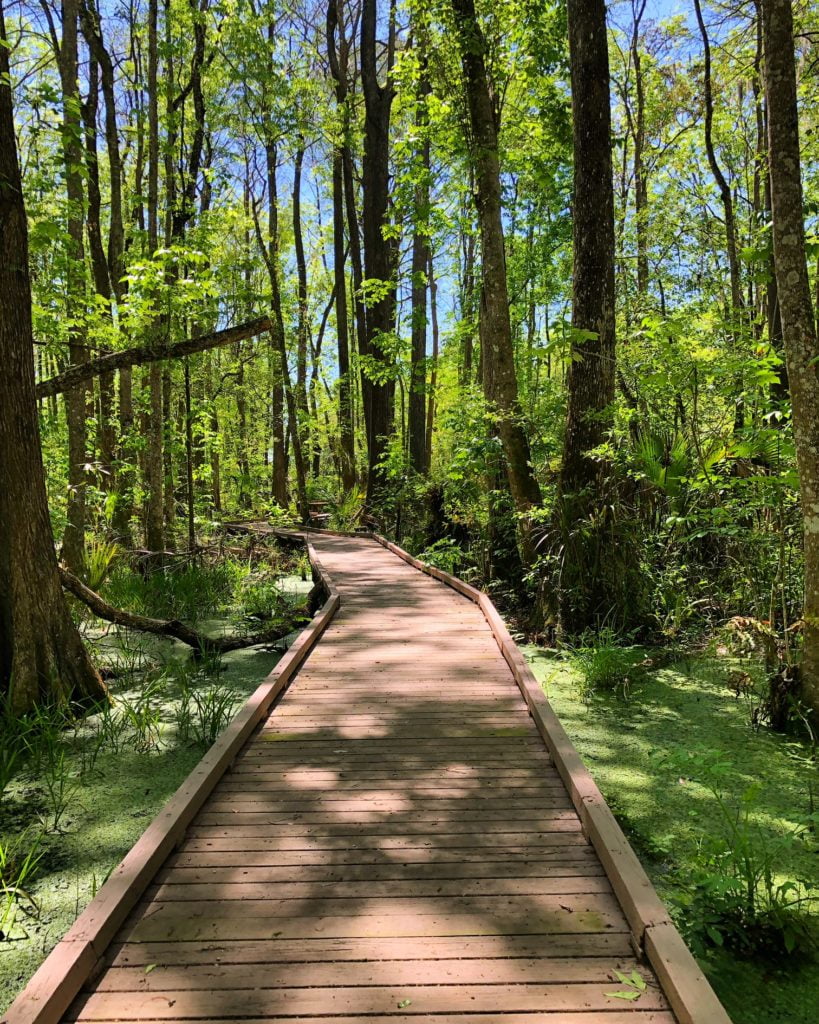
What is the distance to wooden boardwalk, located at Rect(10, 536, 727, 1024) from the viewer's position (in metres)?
1.91

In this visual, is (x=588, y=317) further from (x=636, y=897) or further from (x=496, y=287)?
(x=636, y=897)

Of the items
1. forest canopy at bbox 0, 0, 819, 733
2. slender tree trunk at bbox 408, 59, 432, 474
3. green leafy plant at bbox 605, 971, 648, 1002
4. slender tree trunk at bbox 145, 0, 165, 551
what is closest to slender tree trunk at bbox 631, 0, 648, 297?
forest canopy at bbox 0, 0, 819, 733

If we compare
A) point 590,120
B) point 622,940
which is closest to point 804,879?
point 622,940

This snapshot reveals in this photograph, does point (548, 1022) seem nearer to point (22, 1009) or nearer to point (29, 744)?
point (22, 1009)

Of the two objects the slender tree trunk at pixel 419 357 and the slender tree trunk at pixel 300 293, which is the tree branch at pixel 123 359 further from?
the slender tree trunk at pixel 300 293

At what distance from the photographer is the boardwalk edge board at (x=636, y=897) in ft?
5.91

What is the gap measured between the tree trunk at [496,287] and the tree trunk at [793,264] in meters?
3.87

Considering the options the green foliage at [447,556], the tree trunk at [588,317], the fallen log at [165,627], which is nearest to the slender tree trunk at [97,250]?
the fallen log at [165,627]

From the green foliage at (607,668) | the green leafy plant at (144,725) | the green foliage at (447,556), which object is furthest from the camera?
the green foliage at (447,556)

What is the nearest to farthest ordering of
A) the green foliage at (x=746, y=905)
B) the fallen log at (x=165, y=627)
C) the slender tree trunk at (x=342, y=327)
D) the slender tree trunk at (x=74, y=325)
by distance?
1. the green foliage at (x=746, y=905)
2. the fallen log at (x=165, y=627)
3. the slender tree trunk at (x=74, y=325)
4. the slender tree trunk at (x=342, y=327)

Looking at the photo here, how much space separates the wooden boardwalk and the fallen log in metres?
2.44

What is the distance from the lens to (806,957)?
234 cm

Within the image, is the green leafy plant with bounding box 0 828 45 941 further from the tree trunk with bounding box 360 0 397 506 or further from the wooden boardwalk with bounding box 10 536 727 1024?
the tree trunk with bounding box 360 0 397 506

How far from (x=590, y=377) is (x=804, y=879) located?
4.87 meters
